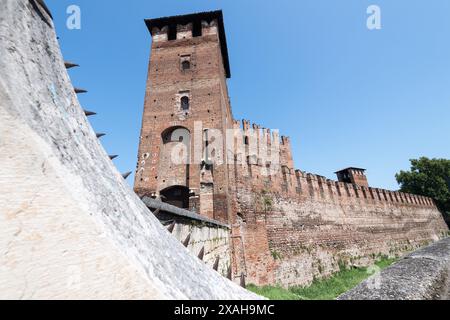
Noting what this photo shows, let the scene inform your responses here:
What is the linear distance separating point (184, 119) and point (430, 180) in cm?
3343

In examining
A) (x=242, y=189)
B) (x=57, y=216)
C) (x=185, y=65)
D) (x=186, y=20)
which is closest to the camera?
(x=57, y=216)

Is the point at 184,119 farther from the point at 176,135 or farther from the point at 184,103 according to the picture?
the point at 184,103

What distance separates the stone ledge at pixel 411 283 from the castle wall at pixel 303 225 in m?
5.56

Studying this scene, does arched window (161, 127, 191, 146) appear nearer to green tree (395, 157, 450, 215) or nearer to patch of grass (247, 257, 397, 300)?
patch of grass (247, 257, 397, 300)

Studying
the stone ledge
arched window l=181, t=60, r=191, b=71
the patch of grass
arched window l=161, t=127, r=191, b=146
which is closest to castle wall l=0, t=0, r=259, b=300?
the stone ledge

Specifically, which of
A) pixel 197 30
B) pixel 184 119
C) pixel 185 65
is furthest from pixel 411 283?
pixel 197 30

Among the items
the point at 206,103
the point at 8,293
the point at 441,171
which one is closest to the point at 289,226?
the point at 206,103

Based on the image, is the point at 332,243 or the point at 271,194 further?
the point at 332,243

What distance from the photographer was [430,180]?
2847cm
